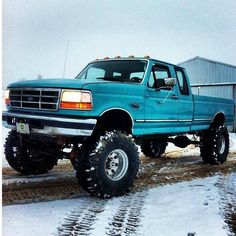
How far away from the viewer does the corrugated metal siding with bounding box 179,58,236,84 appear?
18656mm

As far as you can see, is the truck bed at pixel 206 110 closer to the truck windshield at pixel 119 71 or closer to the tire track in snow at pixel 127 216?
the truck windshield at pixel 119 71

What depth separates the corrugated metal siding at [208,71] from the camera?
1866 centimetres

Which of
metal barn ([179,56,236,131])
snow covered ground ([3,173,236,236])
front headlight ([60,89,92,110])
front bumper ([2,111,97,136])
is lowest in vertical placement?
snow covered ground ([3,173,236,236])

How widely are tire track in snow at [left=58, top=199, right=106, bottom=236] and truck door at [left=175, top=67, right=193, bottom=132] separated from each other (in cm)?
250

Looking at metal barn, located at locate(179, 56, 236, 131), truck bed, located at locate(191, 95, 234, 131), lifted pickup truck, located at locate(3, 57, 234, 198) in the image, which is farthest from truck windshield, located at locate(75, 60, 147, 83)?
metal barn, located at locate(179, 56, 236, 131)

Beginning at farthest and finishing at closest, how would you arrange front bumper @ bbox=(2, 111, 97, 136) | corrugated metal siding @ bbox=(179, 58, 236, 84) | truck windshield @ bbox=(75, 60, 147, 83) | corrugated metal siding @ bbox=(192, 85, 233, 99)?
corrugated metal siding @ bbox=(179, 58, 236, 84), corrugated metal siding @ bbox=(192, 85, 233, 99), truck windshield @ bbox=(75, 60, 147, 83), front bumper @ bbox=(2, 111, 97, 136)

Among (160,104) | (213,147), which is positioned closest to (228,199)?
(160,104)

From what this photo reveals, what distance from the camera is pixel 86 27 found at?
320 centimetres

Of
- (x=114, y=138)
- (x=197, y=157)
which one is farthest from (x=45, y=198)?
(x=197, y=157)

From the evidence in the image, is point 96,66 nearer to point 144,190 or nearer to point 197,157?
point 144,190

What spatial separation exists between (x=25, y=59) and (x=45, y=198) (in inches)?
76.0

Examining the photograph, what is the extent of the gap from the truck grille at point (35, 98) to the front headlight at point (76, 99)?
109 mm

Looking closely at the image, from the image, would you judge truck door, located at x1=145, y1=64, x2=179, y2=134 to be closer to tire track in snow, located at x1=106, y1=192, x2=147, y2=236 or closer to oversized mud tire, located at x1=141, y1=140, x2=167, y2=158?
tire track in snow, located at x1=106, y1=192, x2=147, y2=236

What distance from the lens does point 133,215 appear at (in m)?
3.62
